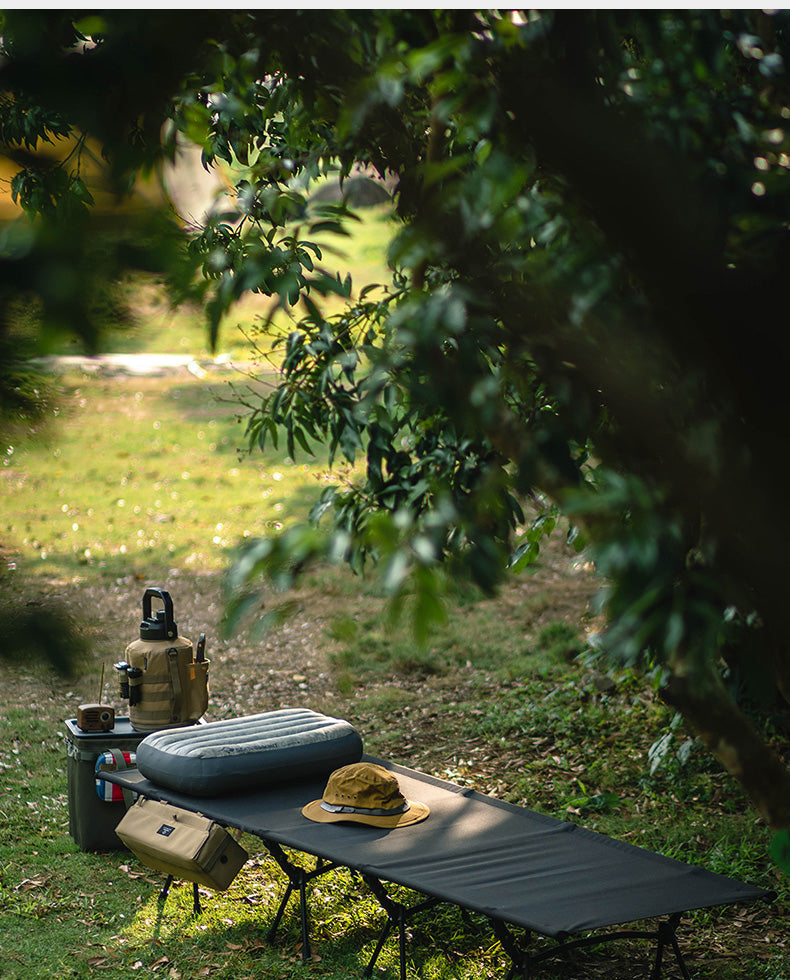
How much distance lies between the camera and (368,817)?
3623mm

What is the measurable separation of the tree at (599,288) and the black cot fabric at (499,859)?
3.38 ft

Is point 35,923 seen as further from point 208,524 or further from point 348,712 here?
point 208,524

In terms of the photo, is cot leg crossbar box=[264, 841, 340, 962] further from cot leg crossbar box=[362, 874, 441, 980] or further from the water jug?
the water jug

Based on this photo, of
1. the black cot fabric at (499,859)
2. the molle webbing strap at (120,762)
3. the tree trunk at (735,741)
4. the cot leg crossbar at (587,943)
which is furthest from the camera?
the molle webbing strap at (120,762)

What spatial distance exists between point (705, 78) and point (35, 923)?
3556 millimetres

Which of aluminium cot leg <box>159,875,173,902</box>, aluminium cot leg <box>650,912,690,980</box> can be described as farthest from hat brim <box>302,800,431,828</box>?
aluminium cot leg <box>650,912,690,980</box>

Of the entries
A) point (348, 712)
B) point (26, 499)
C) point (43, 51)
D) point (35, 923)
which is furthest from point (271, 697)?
point (43, 51)

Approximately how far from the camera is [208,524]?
9.84 meters

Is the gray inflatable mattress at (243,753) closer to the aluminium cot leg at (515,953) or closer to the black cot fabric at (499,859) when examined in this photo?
the black cot fabric at (499,859)

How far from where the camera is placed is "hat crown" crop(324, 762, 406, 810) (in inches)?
145

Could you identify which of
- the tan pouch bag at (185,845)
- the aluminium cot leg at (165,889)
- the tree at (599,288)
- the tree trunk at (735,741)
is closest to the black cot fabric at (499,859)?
the tan pouch bag at (185,845)

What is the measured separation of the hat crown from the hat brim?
0.12 ft

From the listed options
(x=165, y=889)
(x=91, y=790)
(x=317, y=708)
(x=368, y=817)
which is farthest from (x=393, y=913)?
(x=317, y=708)

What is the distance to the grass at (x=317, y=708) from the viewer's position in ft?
11.9
